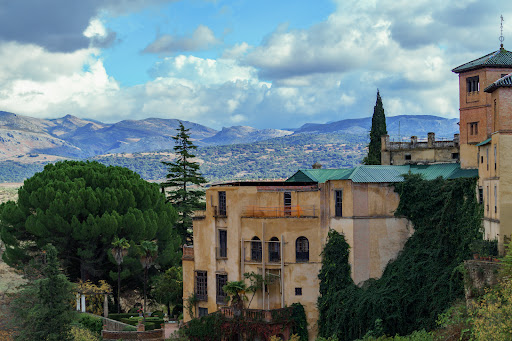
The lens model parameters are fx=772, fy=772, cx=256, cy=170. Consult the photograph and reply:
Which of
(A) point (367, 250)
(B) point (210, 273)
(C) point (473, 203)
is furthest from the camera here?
(B) point (210, 273)

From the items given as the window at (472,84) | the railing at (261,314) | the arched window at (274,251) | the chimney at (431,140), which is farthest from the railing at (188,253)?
the chimney at (431,140)

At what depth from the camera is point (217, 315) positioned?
50.2 meters

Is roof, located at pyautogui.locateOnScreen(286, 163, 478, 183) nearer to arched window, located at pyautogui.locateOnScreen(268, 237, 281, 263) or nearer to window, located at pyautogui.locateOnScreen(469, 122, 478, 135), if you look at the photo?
window, located at pyautogui.locateOnScreen(469, 122, 478, 135)

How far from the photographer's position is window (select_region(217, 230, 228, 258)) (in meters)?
52.2

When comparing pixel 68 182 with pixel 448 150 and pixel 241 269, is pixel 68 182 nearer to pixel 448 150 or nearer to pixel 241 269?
pixel 241 269

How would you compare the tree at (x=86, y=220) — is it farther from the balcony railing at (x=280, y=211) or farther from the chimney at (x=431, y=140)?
the chimney at (x=431, y=140)

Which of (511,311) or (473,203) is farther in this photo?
(473,203)

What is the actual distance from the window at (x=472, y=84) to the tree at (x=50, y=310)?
1167 inches

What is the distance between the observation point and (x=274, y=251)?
51.0 m

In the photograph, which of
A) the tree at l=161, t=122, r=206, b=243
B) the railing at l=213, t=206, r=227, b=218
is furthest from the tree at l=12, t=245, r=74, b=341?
the tree at l=161, t=122, r=206, b=243

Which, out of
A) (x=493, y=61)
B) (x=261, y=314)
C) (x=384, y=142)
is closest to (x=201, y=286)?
(x=261, y=314)

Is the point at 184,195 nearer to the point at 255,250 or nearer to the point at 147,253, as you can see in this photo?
the point at 147,253

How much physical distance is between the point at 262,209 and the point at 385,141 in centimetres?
2093

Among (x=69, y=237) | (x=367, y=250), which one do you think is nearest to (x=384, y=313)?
(x=367, y=250)
